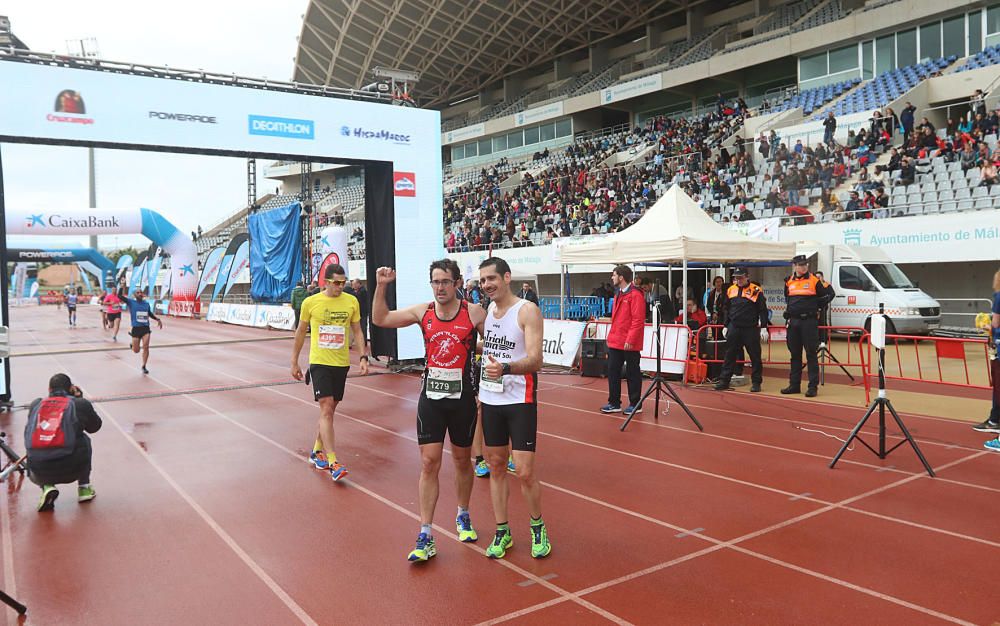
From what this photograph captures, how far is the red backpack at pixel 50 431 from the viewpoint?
5.31 meters

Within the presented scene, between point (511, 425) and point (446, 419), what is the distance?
0.44 metres

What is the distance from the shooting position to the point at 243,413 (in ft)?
31.3

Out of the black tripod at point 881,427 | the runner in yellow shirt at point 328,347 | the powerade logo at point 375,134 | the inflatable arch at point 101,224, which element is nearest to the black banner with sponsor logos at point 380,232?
the powerade logo at point 375,134

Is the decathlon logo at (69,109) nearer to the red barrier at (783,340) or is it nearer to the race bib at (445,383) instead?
the race bib at (445,383)

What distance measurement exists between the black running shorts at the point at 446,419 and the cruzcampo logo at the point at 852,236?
17.4 meters

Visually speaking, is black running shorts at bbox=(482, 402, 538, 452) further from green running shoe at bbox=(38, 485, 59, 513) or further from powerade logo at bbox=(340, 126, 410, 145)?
powerade logo at bbox=(340, 126, 410, 145)

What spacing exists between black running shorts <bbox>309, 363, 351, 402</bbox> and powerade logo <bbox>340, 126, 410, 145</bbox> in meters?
7.42

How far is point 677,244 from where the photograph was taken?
1150 cm

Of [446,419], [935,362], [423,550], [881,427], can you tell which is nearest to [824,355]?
[935,362]

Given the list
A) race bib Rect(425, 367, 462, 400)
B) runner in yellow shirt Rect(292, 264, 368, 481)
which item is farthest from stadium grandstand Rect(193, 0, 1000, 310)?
race bib Rect(425, 367, 462, 400)

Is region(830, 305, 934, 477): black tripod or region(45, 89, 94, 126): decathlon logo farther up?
region(45, 89, 94, 126): decathlon logo

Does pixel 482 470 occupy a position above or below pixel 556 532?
above

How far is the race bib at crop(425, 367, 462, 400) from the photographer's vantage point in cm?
419

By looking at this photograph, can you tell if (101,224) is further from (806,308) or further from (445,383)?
(445,383)
